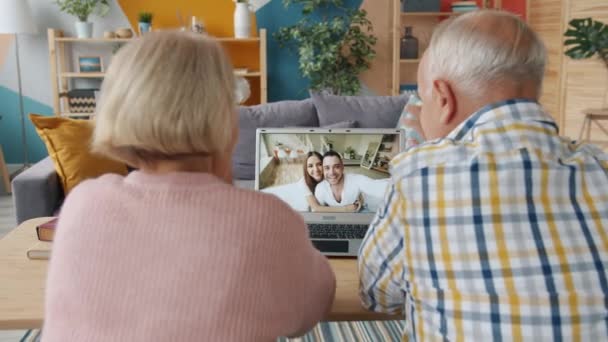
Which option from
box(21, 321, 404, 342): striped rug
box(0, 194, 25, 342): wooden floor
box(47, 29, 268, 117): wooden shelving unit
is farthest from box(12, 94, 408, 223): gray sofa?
box(47, 29, 268, 117): wooden shelving unit

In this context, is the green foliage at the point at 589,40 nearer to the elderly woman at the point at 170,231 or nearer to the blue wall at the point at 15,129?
the elderly woman at the point at 170,231

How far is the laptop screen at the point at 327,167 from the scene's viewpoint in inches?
58.2

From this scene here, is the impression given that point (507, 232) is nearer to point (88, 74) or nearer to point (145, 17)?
point (145, 17)

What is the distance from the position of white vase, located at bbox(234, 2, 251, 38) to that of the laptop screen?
3668 mm

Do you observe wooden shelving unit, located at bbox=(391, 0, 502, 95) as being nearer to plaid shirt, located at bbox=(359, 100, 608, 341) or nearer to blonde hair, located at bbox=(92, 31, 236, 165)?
plaid shirt, located at bbox=(359, 100, 608, 341)

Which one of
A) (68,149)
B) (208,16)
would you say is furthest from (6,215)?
(208,16)

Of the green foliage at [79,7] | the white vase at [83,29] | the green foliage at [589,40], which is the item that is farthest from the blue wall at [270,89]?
the green foliage at [589,40]

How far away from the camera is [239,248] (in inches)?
31.9

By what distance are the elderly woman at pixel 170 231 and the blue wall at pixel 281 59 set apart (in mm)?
4779

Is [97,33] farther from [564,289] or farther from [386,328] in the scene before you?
[564,289]

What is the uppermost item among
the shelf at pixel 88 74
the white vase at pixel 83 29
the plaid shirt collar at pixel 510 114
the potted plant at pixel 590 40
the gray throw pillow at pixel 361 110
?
the white vase at pixel 83 29

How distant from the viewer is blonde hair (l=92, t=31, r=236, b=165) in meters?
0.81

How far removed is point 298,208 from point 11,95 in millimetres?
4640

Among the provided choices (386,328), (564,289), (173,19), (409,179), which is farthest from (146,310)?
(173,19)
